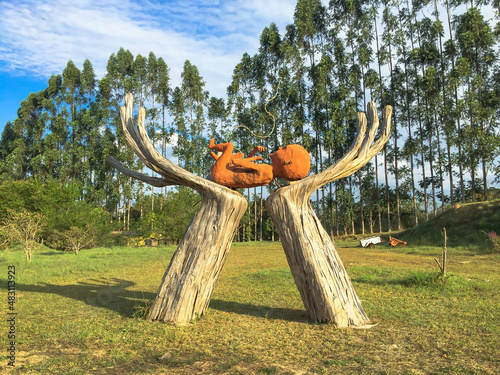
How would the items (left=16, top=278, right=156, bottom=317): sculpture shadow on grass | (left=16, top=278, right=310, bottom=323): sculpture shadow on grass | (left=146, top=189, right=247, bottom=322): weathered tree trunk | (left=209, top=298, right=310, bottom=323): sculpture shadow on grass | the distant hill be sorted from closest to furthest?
(left=146, top=189, right=247, bottom=322): weathered tree trunk → (left=209, top=298, right=310, bottom=323): sculpture shadow on grass → (left=16, top=278, right=310, bottom=323): sculpture shadow on grass → (left=16, top=278, right=156, bottom=317): sculpture shadow on grass → the distant hill

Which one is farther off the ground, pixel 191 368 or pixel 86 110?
pixel 86 110

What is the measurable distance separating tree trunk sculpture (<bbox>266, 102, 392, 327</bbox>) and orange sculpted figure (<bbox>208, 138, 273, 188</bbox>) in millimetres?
376

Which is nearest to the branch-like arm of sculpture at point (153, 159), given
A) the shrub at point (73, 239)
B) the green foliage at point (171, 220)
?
the shrub at point (73, 239)

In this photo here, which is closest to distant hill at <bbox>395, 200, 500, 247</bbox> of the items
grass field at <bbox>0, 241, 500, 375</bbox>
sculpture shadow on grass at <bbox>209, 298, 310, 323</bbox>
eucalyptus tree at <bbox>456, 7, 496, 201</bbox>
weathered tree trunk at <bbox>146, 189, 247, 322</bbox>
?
eucalyptus tree at <bbox>456, 7, 496, 201</bbox>

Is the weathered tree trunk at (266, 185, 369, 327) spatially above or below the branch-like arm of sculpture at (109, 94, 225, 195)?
below

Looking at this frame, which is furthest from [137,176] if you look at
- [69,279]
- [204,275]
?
[69,279]

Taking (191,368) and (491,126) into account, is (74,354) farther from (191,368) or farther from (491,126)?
(491,126)

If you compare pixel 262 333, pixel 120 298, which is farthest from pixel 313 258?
pixel 120 298

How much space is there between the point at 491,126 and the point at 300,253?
23.9 metres

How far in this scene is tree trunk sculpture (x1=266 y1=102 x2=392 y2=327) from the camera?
4.81 metres

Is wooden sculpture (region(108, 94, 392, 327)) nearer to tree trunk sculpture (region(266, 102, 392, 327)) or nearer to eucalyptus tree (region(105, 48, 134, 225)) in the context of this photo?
tree trunk sculpture (region(266, 102, 392, 327))

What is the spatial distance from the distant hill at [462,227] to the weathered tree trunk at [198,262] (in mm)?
13579

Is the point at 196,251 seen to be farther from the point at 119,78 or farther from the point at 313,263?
the point at 119,78

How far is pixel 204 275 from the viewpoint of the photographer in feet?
16.7
